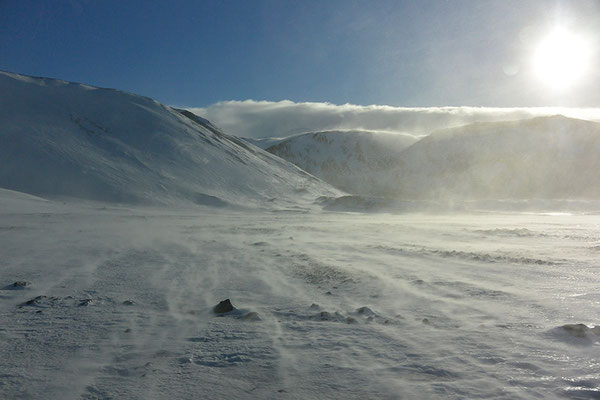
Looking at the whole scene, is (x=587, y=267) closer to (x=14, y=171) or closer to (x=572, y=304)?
(x=572, y=304)

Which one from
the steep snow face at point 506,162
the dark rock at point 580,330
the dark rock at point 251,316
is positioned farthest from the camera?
the steep snow face at point 506,162

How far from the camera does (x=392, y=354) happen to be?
10.3 feet

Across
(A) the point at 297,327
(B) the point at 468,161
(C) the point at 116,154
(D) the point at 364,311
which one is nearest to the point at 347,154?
(B) the point at 468,161

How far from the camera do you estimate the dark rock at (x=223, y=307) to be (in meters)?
4.20

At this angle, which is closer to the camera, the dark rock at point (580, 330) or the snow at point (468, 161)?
the dark rock at point (580, 330)

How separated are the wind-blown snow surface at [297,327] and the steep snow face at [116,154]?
75.0ft

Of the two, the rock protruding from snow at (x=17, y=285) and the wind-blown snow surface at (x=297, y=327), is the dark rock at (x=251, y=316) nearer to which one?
the wind-blown snow surface at (x=297, y=327)

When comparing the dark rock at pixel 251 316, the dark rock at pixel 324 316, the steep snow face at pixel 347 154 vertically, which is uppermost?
the steep snow face at pixel 347 154

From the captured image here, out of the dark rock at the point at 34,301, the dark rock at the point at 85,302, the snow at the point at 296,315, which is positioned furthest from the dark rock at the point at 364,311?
the dark rock at the point at 34,301

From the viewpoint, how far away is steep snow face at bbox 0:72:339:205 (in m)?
27.8

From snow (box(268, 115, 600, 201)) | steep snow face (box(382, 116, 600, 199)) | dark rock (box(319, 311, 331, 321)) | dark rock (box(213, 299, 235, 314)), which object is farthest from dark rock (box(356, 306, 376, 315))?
steep snow face (box(382, 116, 600, 199))

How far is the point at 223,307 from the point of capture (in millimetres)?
4234

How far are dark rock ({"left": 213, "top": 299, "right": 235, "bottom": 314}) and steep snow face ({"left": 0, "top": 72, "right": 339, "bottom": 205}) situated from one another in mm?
24504

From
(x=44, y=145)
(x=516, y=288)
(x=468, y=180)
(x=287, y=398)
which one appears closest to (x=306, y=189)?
(x=44, y=145)
